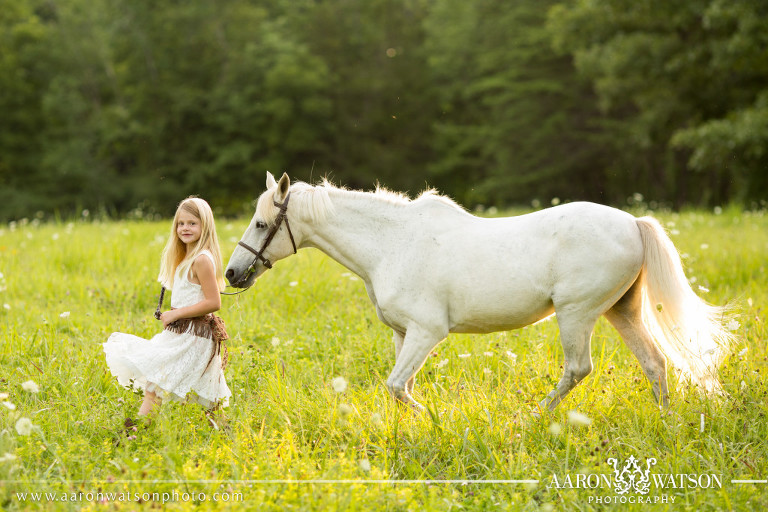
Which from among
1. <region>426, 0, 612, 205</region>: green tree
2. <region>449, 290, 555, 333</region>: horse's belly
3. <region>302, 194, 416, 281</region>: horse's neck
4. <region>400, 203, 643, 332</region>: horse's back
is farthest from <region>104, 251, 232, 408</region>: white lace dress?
<region>426, 0, 612, 205</region>: green tree

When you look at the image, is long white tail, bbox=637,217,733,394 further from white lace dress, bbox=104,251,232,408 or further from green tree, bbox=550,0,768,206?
green tree, bbox=550,0,768,206

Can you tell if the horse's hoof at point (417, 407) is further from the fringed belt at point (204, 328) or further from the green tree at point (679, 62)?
the green tree at point (679, 62)

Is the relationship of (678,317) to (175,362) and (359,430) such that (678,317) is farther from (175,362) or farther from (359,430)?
(175,362)

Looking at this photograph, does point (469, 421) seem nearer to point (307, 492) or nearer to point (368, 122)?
point (307, 492)

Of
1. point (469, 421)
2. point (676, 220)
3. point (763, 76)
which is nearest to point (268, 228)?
point (469, 421)

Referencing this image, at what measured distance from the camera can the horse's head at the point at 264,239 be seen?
464 centimetres

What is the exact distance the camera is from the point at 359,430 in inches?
159

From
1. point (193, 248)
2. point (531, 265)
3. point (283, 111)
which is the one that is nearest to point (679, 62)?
point (283, 111)

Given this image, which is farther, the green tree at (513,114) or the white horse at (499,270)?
the green tree at (513,114)

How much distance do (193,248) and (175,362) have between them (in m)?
0.79

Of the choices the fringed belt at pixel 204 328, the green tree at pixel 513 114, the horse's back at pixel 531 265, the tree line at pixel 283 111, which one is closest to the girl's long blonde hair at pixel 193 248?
the fringed belt at pixel 204 328

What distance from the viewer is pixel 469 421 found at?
4.21 meters

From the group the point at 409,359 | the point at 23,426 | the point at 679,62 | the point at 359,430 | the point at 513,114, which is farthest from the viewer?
the point at 513,114

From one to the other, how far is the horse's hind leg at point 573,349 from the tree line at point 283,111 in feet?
83.8
